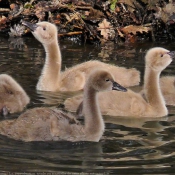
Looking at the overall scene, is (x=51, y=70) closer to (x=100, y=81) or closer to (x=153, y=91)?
(x=153, y=91)

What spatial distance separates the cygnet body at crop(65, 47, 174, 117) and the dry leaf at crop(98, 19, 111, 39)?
488cm

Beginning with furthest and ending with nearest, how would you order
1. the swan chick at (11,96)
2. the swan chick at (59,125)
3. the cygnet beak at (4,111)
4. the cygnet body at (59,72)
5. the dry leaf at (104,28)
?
the dry leaf at (104,28), the cygnet body at (59,72), the swan chick at (11,96), the cygnet beak at (4,111), the swan chick at (59,125)

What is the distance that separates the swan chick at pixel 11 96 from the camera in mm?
8477

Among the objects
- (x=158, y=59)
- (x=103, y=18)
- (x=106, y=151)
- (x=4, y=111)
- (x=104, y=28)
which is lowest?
(x=4, y=111)

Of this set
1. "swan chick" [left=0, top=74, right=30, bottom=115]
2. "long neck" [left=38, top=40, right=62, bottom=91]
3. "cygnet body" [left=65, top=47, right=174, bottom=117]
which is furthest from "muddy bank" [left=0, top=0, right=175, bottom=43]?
"swan chick" [left=0, top=74, right=30, bottom=115]

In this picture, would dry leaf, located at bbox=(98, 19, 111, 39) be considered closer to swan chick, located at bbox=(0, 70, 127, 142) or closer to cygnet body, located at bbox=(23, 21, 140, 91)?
cygnet body, located at bbox=(23, 21, 140, 91)

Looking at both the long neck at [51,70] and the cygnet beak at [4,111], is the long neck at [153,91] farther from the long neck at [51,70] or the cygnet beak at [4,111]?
→ the cygnet beak at [4,111]

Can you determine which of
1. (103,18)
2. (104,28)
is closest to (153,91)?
(104,28)

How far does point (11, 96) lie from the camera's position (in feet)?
28.2

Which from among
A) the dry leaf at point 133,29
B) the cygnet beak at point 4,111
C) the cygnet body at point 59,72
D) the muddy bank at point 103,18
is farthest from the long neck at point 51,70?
the dry leaf at point 133,29

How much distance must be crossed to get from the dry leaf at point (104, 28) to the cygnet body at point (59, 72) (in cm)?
345

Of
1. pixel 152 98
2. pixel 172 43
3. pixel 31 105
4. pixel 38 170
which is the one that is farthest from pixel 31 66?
pixel 38 170

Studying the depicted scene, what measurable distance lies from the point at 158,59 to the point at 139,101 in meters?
0.74

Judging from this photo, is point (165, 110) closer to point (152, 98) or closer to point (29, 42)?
point (152, 98)
